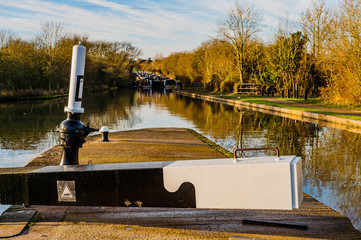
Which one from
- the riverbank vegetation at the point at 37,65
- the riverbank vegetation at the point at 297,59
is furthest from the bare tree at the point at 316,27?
the riverbank vegetation at the point at 37,65

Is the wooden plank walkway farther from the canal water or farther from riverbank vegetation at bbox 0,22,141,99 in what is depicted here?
riverbank vegetation at bbox 0,22,141,99

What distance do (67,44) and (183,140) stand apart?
43.7 m

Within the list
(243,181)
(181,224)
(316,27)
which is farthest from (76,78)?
(316,27)

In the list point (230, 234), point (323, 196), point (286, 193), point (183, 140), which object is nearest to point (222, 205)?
point (230, 234)

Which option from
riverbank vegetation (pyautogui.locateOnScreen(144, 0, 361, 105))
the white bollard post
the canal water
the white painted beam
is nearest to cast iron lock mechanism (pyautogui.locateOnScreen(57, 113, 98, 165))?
the white bollard post

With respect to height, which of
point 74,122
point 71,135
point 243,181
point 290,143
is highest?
point 74,122

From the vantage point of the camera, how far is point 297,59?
34344 mm

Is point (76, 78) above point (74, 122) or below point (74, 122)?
above

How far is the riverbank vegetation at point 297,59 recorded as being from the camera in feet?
72.7

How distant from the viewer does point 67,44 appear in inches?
2041

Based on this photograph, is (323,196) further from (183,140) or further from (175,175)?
(183,140)

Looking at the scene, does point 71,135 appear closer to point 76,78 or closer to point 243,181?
point 76,78

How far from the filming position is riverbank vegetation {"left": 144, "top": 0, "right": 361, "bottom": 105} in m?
22.2

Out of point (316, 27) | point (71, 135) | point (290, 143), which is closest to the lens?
point (71, 135)
